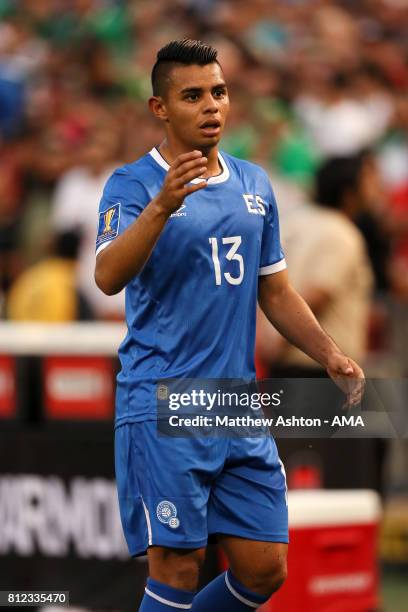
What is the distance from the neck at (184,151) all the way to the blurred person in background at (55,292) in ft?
16.4

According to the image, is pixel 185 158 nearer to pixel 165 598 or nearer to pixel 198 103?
pixel 198 103

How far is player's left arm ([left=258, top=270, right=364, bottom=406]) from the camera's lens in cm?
487

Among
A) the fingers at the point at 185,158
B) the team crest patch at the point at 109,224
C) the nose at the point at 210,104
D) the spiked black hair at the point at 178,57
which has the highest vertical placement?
the spiked black hair at the point at 178,57

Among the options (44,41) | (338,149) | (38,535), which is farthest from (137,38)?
(38,535)

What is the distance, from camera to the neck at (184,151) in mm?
4785

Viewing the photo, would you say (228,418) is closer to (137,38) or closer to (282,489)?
(282,489)

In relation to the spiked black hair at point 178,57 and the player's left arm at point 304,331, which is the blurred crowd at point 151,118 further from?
the spiked black hair at point 178,57

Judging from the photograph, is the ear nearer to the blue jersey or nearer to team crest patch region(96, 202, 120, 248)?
the blue jersey

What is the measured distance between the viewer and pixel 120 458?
15.9 feet

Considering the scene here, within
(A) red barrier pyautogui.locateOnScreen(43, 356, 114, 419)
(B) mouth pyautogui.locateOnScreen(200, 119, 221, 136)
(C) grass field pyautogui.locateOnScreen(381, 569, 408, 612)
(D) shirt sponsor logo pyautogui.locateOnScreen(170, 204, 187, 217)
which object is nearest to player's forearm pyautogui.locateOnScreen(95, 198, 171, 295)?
(D) shirt sponsor logo pyautogui.locateOnScreen(170, 204, 187, 217)

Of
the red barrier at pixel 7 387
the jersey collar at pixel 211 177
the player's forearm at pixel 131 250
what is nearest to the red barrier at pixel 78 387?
the red barrier at pixel 7 387

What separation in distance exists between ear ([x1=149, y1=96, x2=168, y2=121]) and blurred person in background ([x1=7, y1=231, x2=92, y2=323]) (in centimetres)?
508

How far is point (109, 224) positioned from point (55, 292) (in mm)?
5227

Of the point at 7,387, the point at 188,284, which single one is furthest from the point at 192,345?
the point at 7,387
